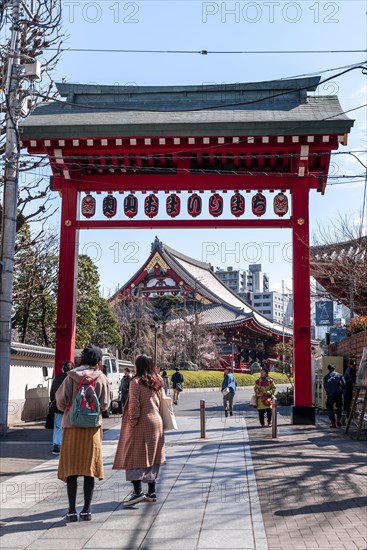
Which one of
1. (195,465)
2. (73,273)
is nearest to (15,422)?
(73,273)

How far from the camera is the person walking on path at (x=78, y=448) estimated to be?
6.49 meters

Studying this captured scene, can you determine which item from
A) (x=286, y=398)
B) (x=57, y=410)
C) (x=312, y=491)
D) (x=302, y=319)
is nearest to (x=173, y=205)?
(x=302, y=319)

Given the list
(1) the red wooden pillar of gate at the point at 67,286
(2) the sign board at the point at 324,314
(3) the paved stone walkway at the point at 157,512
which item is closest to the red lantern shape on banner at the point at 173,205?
(1) the red wooden pillar of gate at the point at 67,286

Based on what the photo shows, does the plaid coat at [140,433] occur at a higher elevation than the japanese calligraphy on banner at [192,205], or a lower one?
lower

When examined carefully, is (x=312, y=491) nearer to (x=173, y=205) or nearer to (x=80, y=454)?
(x=80, y=454)

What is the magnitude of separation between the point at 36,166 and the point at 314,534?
15.2m

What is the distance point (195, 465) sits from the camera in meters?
10.1

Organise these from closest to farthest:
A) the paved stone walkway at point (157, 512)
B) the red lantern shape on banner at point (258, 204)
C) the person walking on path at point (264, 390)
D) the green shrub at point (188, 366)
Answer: the paved stone walkway at point (157, 512) → the person walking on path at point (264, 390) → the red lantern shape on banner at point (258, 204) → the green shrub at point (188, 366)

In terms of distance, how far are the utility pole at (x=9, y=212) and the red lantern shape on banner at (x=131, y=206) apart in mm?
3430

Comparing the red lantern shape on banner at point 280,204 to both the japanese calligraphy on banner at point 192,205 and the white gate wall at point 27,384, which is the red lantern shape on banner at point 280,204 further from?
the white gate wall at point 27,384

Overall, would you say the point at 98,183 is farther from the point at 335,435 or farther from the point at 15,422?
the point at 335,435

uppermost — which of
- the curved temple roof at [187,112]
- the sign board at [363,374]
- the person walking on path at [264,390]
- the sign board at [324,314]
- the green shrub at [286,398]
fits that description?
the curved temple roof at [187,112]

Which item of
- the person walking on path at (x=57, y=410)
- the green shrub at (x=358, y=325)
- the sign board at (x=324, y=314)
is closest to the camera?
the person walking on path at (x=57, y=410)

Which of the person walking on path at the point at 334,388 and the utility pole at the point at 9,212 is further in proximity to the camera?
the person walking on path at the point at 334,388
